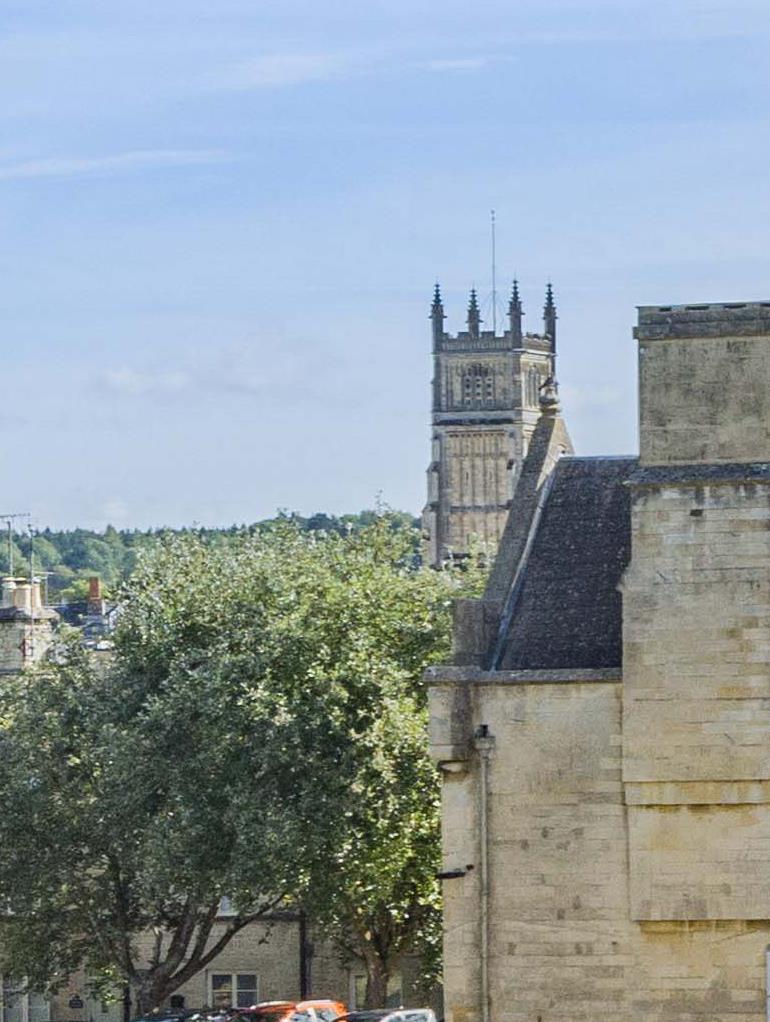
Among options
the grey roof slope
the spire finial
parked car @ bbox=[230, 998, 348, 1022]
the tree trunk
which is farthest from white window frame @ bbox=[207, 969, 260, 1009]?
the grey roof slope

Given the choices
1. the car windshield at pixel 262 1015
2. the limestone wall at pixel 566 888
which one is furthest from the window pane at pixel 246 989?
the limestone wall at pixel 566 888

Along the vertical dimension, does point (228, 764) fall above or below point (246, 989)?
above

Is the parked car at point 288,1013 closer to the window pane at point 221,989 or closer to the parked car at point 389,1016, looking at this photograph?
the parked car at point 389,1016

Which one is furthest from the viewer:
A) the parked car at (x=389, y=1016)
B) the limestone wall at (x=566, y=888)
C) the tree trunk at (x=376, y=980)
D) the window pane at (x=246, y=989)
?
the window pane at (x=246, y=989)

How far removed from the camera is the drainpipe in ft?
134

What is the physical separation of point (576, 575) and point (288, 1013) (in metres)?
17.0

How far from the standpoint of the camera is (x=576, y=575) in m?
42.8

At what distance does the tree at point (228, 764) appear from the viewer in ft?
184

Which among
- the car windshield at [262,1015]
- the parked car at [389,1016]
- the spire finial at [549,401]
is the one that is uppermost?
the spire finial at [549,401]

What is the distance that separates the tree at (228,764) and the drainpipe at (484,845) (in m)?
14.7

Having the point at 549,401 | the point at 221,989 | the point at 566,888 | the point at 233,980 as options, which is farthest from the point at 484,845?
the point at 221,989

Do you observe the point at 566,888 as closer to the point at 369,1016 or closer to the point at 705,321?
the point at 705,321

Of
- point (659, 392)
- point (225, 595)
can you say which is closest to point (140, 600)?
point (225, 595)

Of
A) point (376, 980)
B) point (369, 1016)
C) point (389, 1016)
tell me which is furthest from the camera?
point (376, 980)
